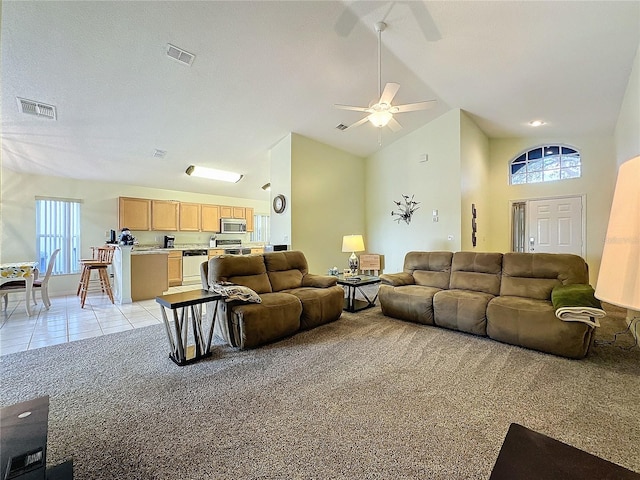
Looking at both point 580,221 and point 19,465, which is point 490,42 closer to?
point 580,221

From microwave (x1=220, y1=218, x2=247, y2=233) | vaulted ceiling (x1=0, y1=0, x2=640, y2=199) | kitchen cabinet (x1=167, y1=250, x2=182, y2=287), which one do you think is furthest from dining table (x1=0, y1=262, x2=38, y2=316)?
microwave (x1=220, y1=218, x2=247, y2=233)

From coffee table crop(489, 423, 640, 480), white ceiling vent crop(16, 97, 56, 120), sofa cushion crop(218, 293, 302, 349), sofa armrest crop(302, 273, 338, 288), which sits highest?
white ceiling vent crop(16, 97, 56, 120)

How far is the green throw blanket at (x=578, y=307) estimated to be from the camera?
8.27 ft

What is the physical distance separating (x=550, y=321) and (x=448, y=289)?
4.15 ft

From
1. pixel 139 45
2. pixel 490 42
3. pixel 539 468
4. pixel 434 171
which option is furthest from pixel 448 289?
pixel 139 45

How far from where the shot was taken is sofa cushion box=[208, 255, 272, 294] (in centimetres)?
335

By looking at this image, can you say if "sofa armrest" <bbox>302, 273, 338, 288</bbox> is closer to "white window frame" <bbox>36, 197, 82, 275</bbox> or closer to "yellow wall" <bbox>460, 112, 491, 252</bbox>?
"yellow wall" <bbox>460, 112, 491, 252</bbox>

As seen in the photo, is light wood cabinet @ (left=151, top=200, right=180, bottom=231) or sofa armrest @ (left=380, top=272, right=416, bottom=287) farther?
light wood cabinet @ (left=151, top=200, right=180, bottom=231)

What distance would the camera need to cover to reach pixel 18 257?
5207 mm

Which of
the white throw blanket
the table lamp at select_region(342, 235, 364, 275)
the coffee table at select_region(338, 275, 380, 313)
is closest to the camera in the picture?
the white throw blanket

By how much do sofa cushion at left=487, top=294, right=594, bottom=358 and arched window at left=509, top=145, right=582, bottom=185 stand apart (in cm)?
392

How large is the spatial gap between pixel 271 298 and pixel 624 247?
2958mm

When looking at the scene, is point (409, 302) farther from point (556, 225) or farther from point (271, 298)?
point (556, 225)

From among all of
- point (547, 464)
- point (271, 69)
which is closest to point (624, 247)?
point (547, 464)
